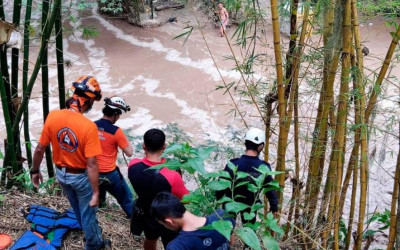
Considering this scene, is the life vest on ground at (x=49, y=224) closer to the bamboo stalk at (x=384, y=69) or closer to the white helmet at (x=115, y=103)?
the white helmet at (x=115, y=103)

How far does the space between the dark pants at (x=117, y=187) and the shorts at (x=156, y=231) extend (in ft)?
2.52

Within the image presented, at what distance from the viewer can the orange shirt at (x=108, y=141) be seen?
3279mm

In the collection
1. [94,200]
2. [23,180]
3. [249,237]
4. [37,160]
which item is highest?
[249,237]

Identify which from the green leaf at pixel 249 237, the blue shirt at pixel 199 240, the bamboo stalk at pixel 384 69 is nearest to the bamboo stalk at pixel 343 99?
the bamboo stalk at pixel 384 69

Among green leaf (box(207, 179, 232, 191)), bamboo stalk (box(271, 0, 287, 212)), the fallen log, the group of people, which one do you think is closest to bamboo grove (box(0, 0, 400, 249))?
bamboo stalk (box(271, 0, 287, 212))

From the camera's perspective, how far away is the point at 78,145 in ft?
8.40

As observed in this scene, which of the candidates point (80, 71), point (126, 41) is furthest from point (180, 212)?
point (126, 41)

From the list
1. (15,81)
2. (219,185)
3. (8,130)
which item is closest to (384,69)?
(219,185)

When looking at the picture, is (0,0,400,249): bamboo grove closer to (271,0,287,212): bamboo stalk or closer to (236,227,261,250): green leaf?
(271,0,287,212): bamboo stalk

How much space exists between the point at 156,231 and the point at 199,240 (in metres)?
0.86

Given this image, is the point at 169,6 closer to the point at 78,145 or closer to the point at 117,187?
the point at 117,187

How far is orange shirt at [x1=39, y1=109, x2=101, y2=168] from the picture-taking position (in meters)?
2.54

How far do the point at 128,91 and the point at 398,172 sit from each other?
297 inches

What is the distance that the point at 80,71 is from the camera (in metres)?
10.1
